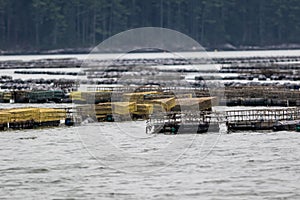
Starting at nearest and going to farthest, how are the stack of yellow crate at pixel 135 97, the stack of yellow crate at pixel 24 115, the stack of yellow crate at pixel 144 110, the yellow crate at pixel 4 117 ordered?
the yellow crate at pixel 4 117, the stack of yellow crate at pixel 24 115, the stack of yellow crate at pixel 144 110, the stack of yellow crate at pixel 135 97

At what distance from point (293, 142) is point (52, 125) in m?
19.9

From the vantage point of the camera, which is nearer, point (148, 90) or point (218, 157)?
point (218, 157)

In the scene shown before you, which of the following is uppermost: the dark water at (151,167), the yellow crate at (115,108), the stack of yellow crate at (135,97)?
the stack of yellow crate at (135,97)

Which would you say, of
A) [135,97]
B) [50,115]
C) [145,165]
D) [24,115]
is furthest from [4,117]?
[145,165]

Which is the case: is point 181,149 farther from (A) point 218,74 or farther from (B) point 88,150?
(A) point 218,74

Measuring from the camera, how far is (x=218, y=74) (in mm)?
130250

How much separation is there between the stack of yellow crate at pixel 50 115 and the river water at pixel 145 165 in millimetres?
2020

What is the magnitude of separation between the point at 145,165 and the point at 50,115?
2044 centimetres

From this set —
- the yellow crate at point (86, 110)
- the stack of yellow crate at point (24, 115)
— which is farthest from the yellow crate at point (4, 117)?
the yellow crate at point (86, 110)

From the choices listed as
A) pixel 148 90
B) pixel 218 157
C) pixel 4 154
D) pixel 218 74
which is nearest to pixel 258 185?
pixel 218 157

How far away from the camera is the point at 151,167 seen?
54.7 meters

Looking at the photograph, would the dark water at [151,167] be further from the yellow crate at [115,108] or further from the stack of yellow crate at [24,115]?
the yellow crate at [115,108]

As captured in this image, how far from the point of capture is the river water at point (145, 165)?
4847 cm

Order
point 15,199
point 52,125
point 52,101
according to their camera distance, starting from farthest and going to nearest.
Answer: point 52,101, point 52,125, point 15,199
